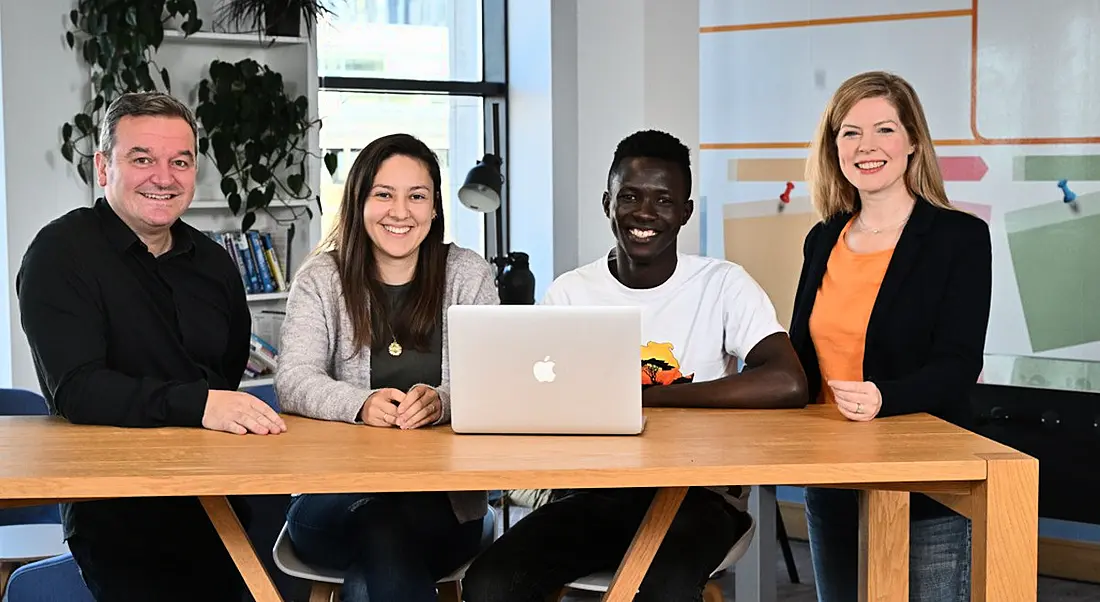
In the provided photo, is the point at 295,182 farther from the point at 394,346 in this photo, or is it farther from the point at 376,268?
the point at 394,346

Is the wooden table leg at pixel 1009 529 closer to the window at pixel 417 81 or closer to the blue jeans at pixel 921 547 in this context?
the blue jeans at pixel 921 547

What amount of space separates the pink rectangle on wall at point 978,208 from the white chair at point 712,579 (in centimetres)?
210

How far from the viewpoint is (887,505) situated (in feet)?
8.41

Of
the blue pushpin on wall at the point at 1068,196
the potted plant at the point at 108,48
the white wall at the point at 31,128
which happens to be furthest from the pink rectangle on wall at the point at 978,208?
the white wall at the point at 31,128

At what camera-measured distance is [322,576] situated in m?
2.59

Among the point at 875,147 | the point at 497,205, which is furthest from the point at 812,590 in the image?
the point at 875,147

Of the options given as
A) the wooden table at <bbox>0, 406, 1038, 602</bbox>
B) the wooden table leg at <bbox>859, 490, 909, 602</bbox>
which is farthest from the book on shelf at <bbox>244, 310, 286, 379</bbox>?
the wooden table leg at <bbox>859, 490, 909, 602</bbox>

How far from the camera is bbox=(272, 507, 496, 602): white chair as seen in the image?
102 inches

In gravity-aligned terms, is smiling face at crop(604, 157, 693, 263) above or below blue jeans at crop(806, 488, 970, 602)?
above

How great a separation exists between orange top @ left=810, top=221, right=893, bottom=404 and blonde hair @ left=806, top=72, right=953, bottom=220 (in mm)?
130

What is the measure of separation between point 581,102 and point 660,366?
2.48 metres

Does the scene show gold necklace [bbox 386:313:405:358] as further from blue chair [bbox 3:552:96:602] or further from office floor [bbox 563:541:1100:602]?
office floor [bbox 563:541:1100:602]

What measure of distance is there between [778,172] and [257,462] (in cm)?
301

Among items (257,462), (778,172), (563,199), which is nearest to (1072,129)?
(778,172)
